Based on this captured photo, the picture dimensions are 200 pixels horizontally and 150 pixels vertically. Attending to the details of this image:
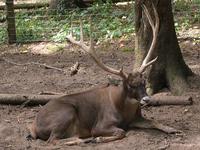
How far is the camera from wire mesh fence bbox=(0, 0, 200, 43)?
525 inches

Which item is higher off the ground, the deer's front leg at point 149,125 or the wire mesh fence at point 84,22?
the wire mesh fence at point 84,22

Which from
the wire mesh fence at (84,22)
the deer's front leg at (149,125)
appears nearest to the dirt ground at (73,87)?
the deer's front leg at (149,125)

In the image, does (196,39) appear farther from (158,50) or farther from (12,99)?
(12,99)

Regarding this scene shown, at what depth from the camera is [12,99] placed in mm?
8367

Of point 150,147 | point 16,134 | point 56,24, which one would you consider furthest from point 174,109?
point 56,24

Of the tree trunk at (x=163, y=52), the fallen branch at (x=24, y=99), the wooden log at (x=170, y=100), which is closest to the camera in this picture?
the wooden log at (x=170, y=100)

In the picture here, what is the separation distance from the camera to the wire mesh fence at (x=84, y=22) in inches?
525

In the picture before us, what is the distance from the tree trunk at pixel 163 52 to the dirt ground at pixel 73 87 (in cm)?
25

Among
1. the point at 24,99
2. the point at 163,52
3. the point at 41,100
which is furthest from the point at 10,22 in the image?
the point at 163,52

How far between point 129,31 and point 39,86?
4.29 m

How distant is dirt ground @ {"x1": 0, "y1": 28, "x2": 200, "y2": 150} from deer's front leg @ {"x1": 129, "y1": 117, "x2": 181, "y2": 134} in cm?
7

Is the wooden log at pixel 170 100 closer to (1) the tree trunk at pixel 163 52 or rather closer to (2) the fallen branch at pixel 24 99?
(1) the tree trunk at pixel 163 52

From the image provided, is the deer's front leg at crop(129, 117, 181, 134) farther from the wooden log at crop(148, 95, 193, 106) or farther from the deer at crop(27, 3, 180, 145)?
the wooden log at crop(148, 95, 193, 106)

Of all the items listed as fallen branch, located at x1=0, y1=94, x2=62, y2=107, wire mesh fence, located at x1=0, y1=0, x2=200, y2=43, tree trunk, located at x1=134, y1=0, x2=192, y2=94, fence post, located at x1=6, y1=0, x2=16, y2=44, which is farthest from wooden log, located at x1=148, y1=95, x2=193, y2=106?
fence post, located at x1=6, y1=0, x2=16, y2=44
